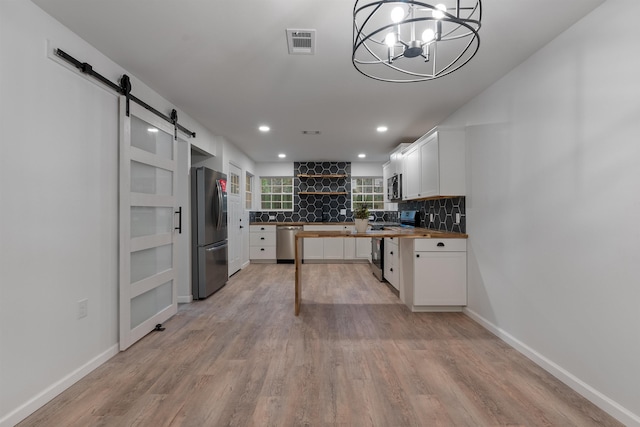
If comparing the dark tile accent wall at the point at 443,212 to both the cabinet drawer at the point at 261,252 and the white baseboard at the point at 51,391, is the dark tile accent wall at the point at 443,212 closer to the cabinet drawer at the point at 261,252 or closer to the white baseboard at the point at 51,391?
the cabinet drawer at the point at 261,252

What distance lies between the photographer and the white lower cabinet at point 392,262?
402 cm

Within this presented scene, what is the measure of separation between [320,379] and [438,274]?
1.90m

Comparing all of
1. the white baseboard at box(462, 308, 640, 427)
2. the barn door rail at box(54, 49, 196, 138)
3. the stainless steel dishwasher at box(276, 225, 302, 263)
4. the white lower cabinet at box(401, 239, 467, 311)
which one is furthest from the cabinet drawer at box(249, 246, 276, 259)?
the white baseboard at box(462, 308, 640, 427)

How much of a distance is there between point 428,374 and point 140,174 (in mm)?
2850

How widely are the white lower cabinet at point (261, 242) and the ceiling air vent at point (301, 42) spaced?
4.76 m

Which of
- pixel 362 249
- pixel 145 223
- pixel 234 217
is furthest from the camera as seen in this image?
pixel 362 249

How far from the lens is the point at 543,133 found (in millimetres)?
2227

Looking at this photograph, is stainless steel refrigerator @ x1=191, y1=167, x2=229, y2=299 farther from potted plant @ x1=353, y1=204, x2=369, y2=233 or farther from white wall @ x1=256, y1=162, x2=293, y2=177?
white wall @ x1=256, y1=162, x2=293, y2=177

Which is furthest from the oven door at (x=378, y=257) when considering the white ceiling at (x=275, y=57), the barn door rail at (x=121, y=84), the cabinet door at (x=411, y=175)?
the barn door rail at (x=121, y=84)

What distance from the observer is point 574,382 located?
195cm

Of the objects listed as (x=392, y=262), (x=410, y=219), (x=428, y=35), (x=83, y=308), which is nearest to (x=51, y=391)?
(x=83, y=308)

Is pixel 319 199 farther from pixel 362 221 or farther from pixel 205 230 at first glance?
pixel 362 221

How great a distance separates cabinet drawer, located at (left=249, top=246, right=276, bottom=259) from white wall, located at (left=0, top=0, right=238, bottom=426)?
13.8 ft

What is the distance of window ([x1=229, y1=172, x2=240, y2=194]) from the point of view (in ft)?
17.9
